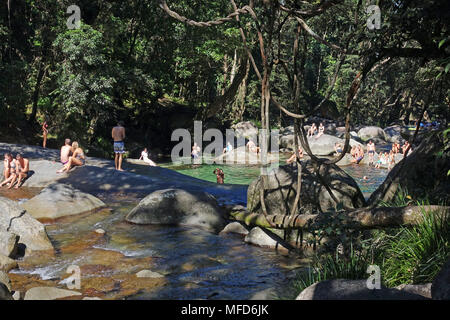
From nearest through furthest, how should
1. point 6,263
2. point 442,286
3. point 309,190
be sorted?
point 442,286 → point 6,263 → point 309,190

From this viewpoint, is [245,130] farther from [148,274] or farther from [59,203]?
[148,274]

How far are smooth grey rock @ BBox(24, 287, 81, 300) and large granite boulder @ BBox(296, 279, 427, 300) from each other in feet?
10.3

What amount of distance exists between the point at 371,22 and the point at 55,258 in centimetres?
603

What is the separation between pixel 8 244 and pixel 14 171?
7.21 m

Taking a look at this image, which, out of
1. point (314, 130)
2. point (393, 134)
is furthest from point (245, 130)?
point (393, 134)

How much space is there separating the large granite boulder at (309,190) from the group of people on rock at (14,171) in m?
7.78

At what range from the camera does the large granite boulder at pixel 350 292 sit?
3.93m

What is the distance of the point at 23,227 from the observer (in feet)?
25.5

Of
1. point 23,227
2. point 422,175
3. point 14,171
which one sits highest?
point 422,175

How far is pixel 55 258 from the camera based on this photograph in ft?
23.9

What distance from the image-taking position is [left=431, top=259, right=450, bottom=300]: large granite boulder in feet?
12.9

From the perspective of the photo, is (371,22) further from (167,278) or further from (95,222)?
(95,222)

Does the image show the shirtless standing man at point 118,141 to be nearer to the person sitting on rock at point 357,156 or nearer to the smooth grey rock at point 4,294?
the smooth grey rock at point 4,294

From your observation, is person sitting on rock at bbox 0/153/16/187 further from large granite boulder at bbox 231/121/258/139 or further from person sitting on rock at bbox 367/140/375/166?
large granite boulder at bbox 231/121/258/139
